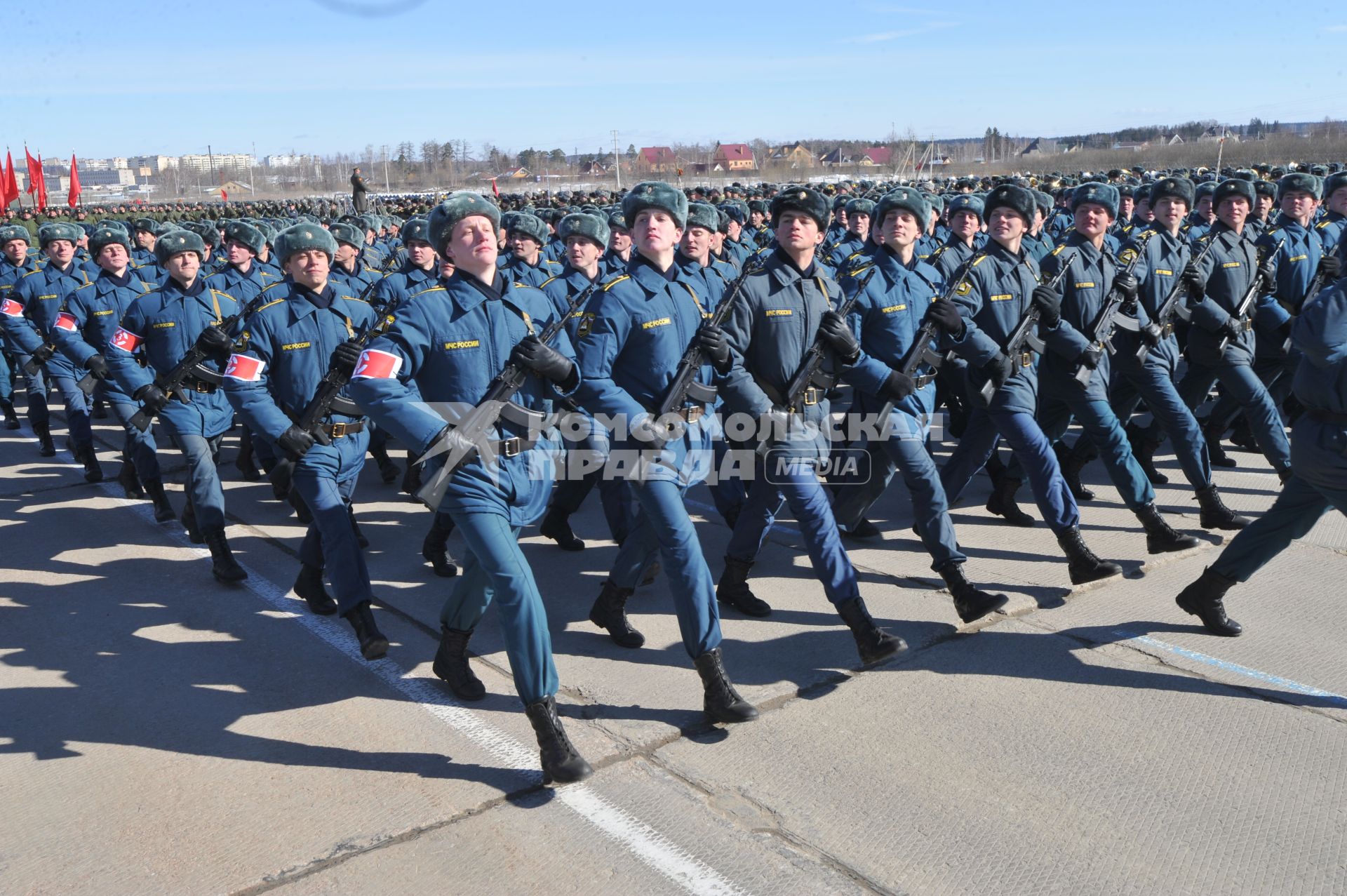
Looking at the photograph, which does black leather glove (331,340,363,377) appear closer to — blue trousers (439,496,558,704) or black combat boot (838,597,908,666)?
blue trousers (439,496,558,704)

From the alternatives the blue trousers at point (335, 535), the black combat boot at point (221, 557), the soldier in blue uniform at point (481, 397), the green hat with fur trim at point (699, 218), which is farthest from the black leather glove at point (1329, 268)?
the black combat boot at point (221, 557)

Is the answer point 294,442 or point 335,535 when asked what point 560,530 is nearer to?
point 335,535

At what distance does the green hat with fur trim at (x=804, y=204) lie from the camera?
4.86 metres

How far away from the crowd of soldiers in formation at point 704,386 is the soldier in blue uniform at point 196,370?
20mm

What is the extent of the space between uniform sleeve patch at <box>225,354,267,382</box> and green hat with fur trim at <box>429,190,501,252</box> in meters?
1.56

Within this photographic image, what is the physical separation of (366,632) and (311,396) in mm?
1280

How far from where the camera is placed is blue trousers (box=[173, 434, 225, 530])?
6.20 m

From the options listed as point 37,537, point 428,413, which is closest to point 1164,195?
point 428,413

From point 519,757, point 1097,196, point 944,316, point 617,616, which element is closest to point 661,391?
point 617,616

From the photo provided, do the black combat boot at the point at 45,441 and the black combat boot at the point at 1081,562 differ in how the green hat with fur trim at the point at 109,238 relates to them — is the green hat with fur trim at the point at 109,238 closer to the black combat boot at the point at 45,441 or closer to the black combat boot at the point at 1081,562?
the black combat boot at the point at 45,441

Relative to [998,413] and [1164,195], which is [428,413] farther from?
[1164,195]

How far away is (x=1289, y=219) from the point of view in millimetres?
8195

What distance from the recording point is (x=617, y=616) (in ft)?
16.9

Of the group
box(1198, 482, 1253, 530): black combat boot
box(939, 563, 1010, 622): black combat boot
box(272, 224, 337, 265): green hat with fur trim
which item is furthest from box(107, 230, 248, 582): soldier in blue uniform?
box(1198, 482, 1253, 530): black combat boot
